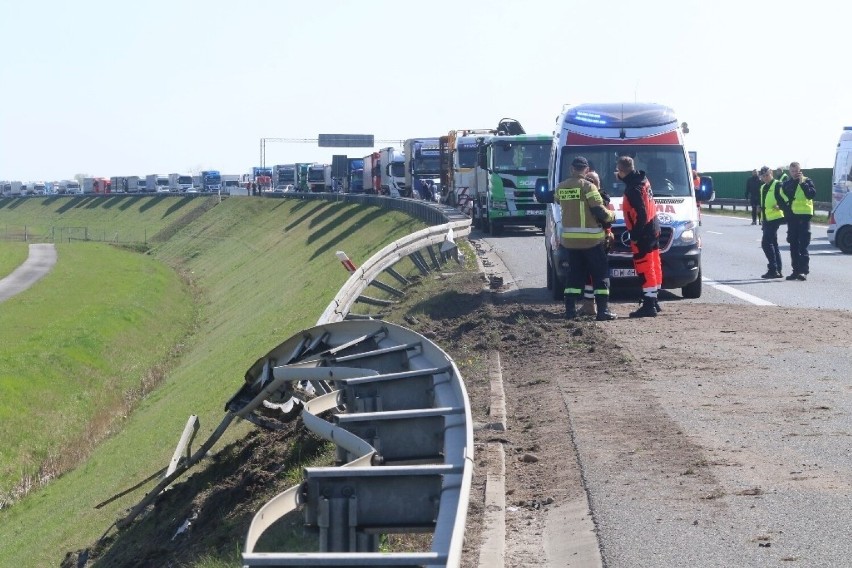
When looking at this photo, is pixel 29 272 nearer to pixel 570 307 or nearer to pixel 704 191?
pixel 704 191

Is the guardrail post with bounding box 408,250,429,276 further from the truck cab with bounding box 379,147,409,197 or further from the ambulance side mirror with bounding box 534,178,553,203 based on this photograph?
the truck cab with bounding box 379,147,409,197

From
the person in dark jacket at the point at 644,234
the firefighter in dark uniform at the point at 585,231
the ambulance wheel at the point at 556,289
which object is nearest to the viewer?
the firefighter in dark uniform at the point at 585,231

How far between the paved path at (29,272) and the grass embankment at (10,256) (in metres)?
0.42

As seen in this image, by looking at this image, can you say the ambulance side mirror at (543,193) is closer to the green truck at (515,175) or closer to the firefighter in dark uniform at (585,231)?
the firefighter in dark uniform at (585,231)

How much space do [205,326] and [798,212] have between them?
28359 millimetres

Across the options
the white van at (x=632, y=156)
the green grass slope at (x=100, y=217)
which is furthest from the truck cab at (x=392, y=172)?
the white van at (x=632, y=156)

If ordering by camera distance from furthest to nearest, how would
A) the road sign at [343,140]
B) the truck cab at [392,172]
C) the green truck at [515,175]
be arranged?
the road sign at [343,140] < the truck cab at [392,172] < the green truck at [515,175]

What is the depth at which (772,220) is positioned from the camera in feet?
65.9

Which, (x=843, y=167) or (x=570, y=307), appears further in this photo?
(x=843, y=167)

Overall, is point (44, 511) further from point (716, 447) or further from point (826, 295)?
point (716, 447)

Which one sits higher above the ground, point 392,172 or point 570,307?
point 392,172

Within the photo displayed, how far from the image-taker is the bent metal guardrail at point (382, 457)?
15.1 ft

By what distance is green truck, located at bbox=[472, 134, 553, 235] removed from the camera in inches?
1371

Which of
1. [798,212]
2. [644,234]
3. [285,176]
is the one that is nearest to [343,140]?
[285,176]
